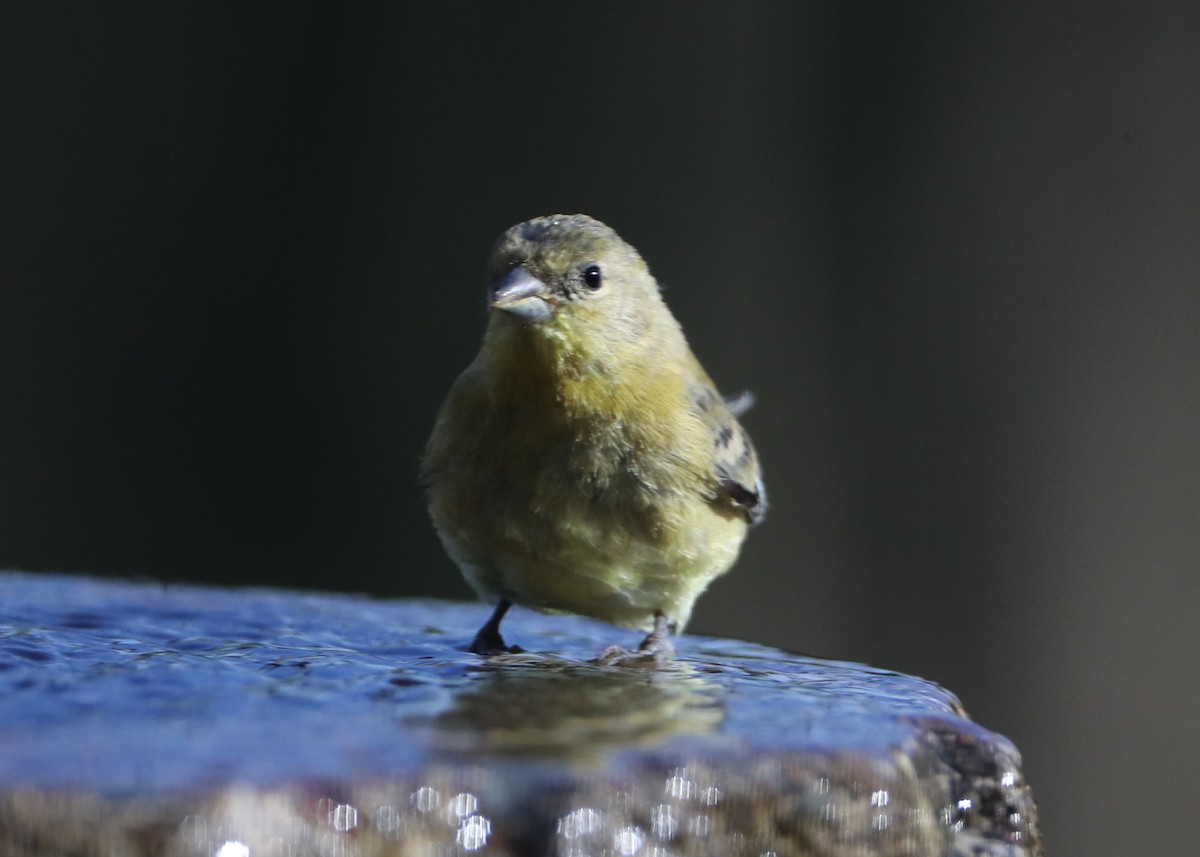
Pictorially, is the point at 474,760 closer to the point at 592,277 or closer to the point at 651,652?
the point at 651,652

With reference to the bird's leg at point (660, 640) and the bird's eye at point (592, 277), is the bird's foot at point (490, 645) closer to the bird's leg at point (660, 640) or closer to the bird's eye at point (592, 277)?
the bird's leg at point (660, 640)

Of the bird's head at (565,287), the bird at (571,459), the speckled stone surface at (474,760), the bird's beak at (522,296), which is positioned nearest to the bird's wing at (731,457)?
the bird at (571,459)

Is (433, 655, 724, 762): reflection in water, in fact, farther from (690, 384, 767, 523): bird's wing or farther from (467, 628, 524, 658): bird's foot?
(690, 384, 767, 523): bird's wing

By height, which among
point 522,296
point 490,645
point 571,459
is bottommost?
point 490,645

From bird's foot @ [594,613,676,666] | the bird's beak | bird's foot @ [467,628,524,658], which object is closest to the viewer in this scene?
bird's foot @ [594,613,676,666]

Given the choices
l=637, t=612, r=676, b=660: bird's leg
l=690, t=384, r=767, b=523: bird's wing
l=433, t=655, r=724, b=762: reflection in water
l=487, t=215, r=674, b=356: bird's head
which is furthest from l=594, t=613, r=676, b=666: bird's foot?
l=487, t=215, r=674, b=356: bird's head

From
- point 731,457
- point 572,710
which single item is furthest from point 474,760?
point 731,457
